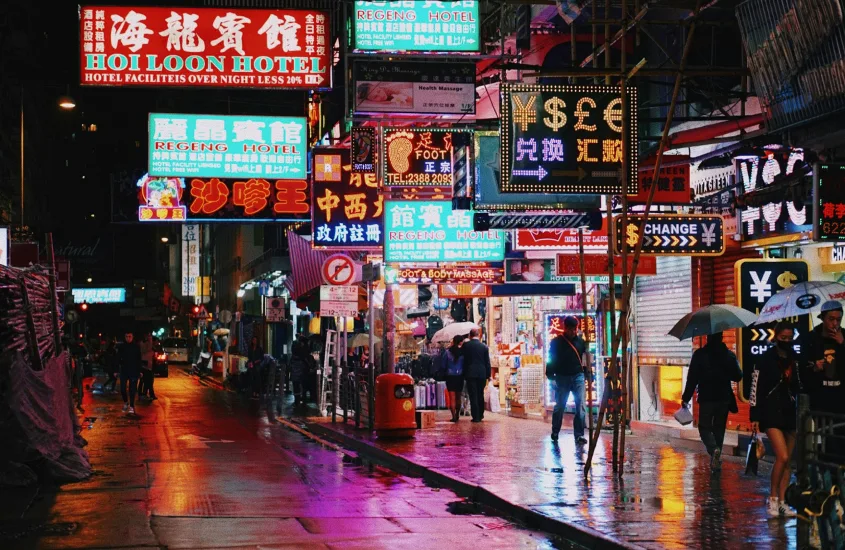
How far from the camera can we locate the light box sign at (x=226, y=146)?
24453 mm

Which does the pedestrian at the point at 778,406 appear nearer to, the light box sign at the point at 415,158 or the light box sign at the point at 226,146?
the light box sign at the point at 415,158

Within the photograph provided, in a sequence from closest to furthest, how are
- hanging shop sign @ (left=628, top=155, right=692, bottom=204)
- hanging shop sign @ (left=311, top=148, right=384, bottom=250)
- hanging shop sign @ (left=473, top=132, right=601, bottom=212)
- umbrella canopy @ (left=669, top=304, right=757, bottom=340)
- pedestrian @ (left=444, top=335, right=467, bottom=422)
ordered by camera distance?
umbrella canopy @ (left=669, top=304, right=757, bottom=340), hanging shop sign @ (left=473, top=132, right=601, bottom=212), hanging shop sign @ (left=628, top=155, right=692, bottom=204), pedestrian @ (left=444, top=335, right=467, bottom=422), hanging shop sign @ (left=311, top=148, right=384, bottom=250)

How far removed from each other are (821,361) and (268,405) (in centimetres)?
2415

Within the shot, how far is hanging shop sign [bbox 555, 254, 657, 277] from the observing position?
64.0 feet

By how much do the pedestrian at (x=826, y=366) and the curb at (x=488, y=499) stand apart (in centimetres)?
234

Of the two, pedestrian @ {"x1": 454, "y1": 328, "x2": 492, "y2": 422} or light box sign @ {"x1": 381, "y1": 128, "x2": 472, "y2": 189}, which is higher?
light box sign @ {"x1": 381, "y1": 128, "x2": 472, "y2": 189}

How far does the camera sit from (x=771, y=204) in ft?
55.8

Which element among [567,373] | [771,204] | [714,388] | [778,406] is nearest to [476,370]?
[567,373]

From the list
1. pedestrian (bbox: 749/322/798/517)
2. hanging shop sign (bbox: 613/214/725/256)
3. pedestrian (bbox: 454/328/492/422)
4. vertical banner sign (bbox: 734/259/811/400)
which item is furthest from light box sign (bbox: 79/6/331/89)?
pedestrian (bbox: 749/322/798/517)

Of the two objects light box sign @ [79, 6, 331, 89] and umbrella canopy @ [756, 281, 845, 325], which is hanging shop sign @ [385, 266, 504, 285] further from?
umbrella canopy @ [756, 281, 845, 325]

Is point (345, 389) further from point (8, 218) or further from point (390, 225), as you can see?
point (8, 218)

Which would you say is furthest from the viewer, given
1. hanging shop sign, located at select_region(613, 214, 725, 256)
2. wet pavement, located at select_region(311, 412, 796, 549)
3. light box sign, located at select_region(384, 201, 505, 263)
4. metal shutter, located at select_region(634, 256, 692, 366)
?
light box sign, located at select_region(384, 201, 505, 263)

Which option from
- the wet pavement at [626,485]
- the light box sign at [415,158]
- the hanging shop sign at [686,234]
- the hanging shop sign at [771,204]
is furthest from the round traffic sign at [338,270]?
the hanging shop sign at [771,204]

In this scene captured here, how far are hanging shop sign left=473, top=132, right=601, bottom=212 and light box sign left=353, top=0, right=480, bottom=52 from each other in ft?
7.45
